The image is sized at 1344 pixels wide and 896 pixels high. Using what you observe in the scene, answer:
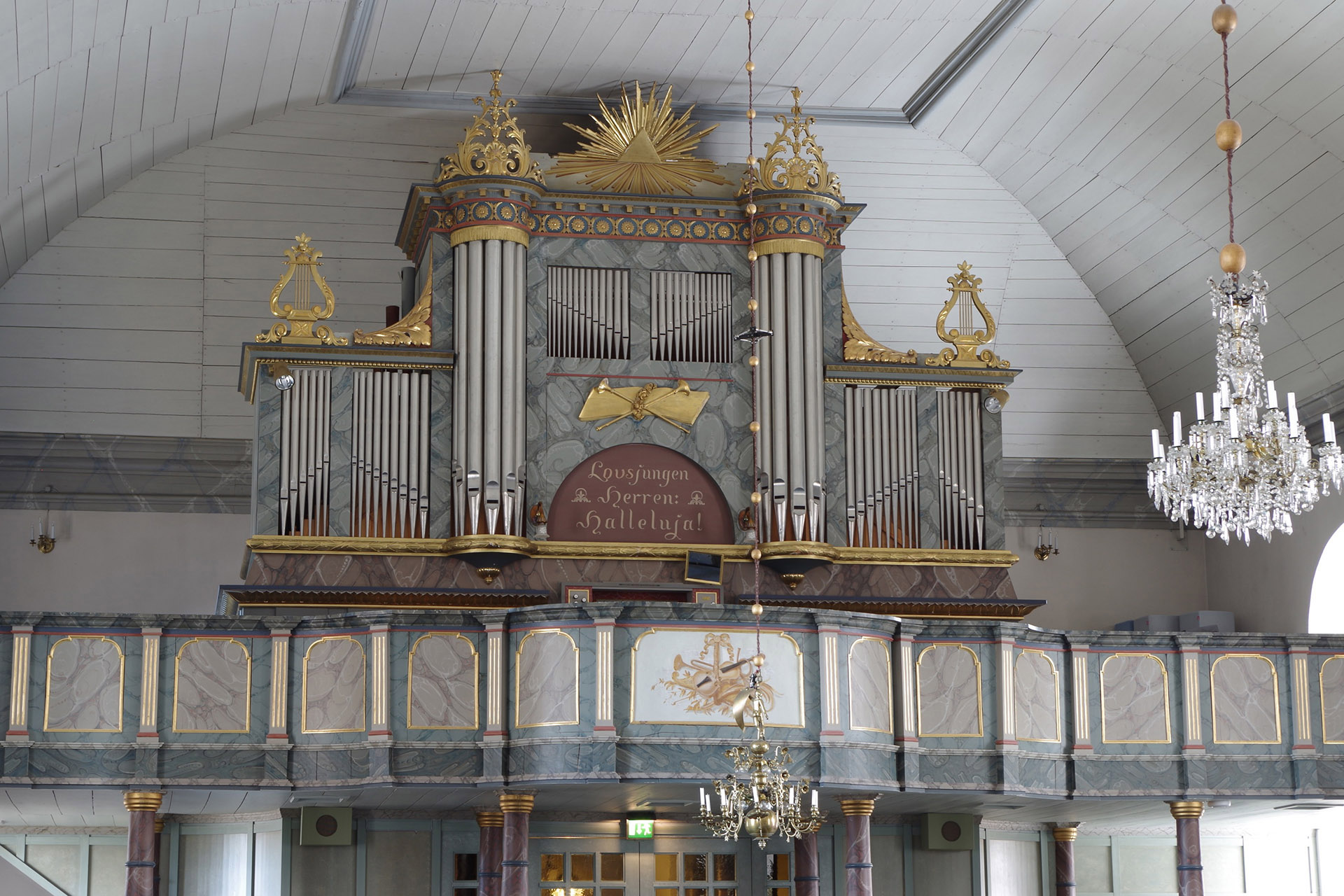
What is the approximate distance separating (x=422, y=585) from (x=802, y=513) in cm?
350

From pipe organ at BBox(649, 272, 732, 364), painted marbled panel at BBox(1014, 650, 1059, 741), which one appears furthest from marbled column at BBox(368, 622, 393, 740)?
painted marbled panel at BBox(1014, 650, 1059, 741)

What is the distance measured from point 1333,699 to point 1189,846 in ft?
5.88

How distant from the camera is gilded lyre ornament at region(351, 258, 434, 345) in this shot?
16734mm

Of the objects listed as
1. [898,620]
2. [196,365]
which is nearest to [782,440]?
[898,620]

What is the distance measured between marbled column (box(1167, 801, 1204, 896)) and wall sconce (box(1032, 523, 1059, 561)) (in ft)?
18.9

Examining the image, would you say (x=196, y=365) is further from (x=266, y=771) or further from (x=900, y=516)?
(x=900, y=516)

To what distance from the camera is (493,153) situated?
17031 mm

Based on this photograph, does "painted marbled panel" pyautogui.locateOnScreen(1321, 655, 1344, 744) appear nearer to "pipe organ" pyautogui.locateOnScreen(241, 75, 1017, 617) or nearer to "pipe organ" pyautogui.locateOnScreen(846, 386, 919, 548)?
"pipe organ" pyautogui.locateOnScreen(241, 75, 1017, 617)

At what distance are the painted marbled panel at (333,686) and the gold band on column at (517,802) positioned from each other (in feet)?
4.19

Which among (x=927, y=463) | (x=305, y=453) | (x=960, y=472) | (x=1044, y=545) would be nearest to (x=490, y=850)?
(x=305, y=453)

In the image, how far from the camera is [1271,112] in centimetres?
1647

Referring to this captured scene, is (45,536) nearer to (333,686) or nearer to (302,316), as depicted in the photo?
(302,316)

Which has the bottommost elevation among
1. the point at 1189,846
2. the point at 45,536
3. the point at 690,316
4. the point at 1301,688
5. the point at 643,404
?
the point at 1189,846

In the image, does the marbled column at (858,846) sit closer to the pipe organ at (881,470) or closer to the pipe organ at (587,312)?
the pipe organ at (881,470)
